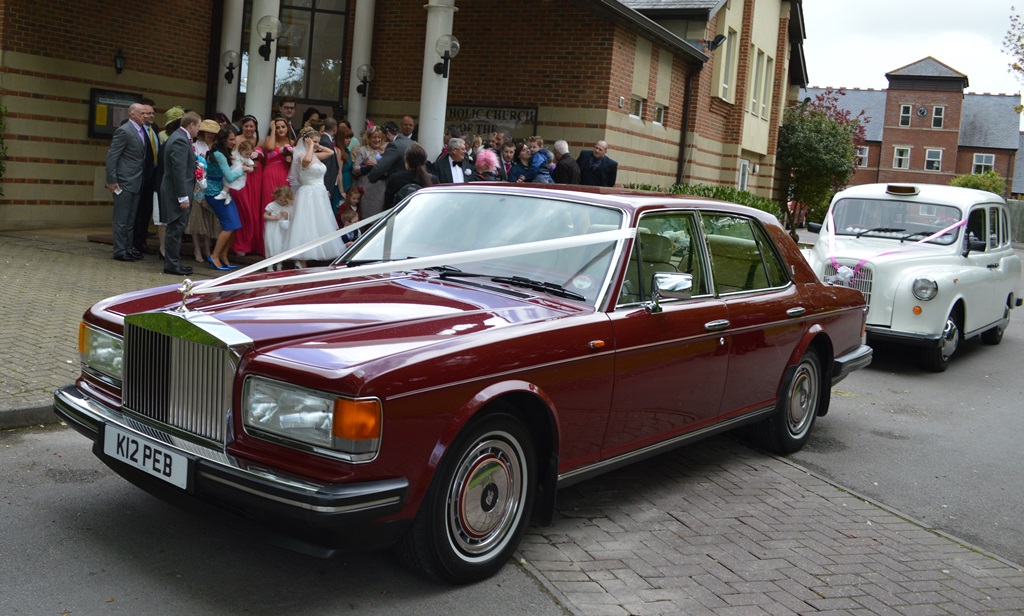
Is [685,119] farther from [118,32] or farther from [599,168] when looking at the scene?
[118,32]

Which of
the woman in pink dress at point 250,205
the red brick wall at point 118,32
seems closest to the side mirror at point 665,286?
the woman in pink dress at point 250,205

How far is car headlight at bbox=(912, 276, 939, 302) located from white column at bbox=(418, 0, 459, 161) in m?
7.42

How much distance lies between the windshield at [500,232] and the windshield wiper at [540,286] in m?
0.03

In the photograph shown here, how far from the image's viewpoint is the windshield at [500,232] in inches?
204

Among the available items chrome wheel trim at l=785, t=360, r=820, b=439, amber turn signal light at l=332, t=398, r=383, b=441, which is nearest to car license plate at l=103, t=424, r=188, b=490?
amber turn signal light at l=332, t=398, r=383, b=441

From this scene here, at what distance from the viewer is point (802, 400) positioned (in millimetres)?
7145

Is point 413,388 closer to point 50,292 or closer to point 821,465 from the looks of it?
point 821,465

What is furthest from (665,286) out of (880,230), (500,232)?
(880,230)

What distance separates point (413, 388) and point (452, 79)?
53.7 ft

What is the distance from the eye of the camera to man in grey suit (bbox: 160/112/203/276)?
11.6 m

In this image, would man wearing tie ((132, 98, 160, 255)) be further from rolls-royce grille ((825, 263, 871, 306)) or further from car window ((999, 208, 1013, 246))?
car window ((999, 208, 1013, 246))

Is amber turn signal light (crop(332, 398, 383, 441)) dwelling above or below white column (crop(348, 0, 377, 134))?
below

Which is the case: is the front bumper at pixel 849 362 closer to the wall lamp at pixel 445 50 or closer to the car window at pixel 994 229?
the car window at pixel 994 229

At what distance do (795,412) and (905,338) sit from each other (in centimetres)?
435
